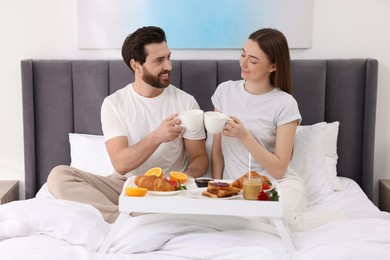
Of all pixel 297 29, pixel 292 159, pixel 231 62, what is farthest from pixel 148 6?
pixel 292 159

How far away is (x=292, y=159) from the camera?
9.78 feet

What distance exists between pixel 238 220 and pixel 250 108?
651mm

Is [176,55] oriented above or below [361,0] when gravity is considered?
below

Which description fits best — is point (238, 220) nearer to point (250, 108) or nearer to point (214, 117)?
point (214, 117)

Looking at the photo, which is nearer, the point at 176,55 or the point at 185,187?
the point at 185,187

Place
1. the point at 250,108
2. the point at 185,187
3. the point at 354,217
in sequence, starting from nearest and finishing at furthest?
the point at 185,187 < the point at 354,217 < the point at 250,108

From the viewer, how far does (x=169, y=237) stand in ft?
7.08

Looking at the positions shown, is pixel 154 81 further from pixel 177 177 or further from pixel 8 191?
pixel 8 191

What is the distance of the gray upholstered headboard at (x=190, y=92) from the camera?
322 centimetres

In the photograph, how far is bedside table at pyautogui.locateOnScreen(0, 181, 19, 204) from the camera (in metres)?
3.19

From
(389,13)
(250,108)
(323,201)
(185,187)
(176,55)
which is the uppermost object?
(389,13)

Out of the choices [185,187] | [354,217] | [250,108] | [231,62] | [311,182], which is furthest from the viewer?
[231,62]

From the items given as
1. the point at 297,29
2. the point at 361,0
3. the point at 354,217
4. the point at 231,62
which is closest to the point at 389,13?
the point at 361,0

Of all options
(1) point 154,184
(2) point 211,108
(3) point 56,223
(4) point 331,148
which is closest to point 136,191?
(1) point 154,184
